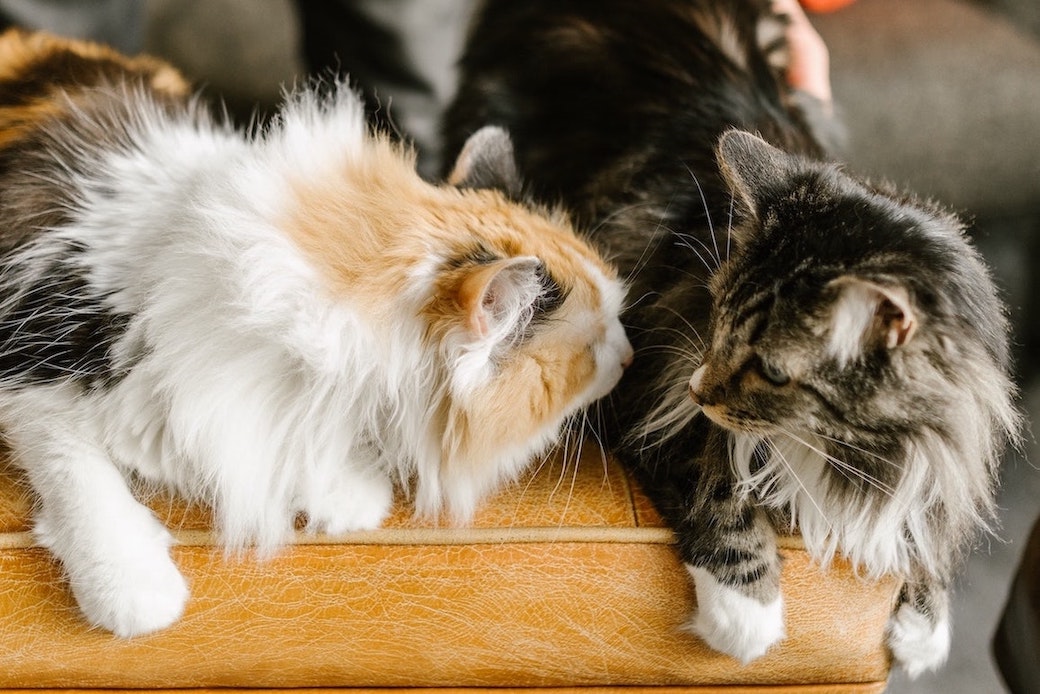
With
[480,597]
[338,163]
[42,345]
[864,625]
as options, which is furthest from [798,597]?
[42,345]

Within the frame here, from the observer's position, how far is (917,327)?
81 centimetres

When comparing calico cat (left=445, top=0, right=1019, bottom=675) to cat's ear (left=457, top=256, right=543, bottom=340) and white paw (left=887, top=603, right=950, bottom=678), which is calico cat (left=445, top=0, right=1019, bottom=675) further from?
cat's ear (left=457, top=256, right=543, bottom=340)

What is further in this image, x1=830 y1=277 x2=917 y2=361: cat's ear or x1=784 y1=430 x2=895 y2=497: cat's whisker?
x1=784 y1=430 x2=895 y2=497: cat's whisker

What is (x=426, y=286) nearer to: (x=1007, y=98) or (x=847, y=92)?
(x=847, y=92)

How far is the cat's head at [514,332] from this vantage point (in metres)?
0.90

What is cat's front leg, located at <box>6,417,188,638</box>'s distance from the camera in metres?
0.94

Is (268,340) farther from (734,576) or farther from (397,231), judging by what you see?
(734,576)

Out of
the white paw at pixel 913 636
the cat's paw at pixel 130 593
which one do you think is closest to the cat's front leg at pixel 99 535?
the cat's paw at pixel 130 593

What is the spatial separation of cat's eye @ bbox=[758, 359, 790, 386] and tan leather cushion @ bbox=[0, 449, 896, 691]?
25 cm

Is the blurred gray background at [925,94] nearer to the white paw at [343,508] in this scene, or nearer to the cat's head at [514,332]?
the cat's head at [514,332]

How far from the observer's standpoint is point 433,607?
1.00 metres

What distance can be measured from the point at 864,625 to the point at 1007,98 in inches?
57.2

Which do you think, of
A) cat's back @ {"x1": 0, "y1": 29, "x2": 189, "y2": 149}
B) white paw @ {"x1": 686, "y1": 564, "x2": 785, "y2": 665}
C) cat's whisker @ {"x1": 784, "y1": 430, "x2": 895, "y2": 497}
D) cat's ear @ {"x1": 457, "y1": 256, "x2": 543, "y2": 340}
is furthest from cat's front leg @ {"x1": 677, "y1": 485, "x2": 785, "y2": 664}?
cat's back @ {"x1": 0, "y1": 29, "x2": 189, "y2": 149}

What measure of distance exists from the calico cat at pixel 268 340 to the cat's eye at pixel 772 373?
0.21 meters
